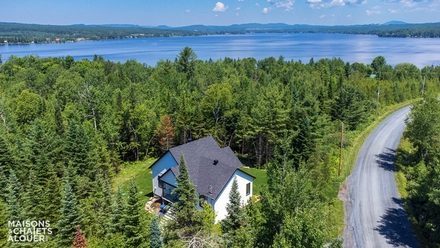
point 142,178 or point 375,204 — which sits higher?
point 375,204

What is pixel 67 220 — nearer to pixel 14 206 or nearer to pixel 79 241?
pixel 79 241

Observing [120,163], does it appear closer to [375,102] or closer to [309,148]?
[309,148]

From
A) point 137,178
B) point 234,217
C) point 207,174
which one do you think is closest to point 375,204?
point 234,217

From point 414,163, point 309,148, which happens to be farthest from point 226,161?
point 414,163

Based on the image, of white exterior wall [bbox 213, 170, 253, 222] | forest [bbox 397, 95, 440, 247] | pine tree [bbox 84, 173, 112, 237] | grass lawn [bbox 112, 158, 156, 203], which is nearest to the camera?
pine tree [bbox 84, 173, 112, 237]

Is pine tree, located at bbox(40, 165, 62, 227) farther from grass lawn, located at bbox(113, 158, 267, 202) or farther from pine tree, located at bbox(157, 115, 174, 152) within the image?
pine tree, located at bbox(157, 115, 174, 152)

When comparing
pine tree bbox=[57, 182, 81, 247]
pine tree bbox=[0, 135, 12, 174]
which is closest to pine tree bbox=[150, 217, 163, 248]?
pine tree bbox=[57, 182, 81, 247]
